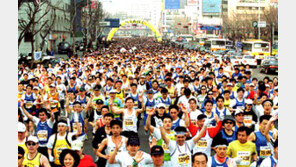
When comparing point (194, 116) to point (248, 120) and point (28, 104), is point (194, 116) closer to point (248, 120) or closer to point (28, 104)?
point (248, 120)

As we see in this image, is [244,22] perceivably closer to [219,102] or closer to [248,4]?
[248,4]

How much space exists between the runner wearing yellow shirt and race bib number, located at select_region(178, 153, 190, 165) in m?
0.68

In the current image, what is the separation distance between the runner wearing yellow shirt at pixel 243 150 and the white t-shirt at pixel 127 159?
1453 mm

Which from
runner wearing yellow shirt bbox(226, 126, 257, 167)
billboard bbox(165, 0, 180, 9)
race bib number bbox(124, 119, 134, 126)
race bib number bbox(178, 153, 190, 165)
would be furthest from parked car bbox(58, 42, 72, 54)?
race bib number bbox(178, 153, 190, 165)

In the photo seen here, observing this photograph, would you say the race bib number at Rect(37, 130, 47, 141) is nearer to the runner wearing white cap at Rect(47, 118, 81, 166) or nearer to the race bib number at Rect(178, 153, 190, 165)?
the runner wearing white cap at Rect(47, 118, 81, 166)

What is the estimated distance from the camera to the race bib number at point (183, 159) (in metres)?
Result: 6.53

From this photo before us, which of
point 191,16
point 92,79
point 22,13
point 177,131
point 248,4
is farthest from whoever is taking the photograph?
point 191,16

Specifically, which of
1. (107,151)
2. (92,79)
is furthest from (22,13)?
(107,151)

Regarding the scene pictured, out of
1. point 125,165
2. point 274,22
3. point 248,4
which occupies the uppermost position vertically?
point 248,4

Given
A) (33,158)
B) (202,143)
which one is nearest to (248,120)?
(202,143)

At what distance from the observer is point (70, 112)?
10562mm

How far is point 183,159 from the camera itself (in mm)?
6555

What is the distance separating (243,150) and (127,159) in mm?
1731

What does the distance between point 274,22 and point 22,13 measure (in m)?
28.8
